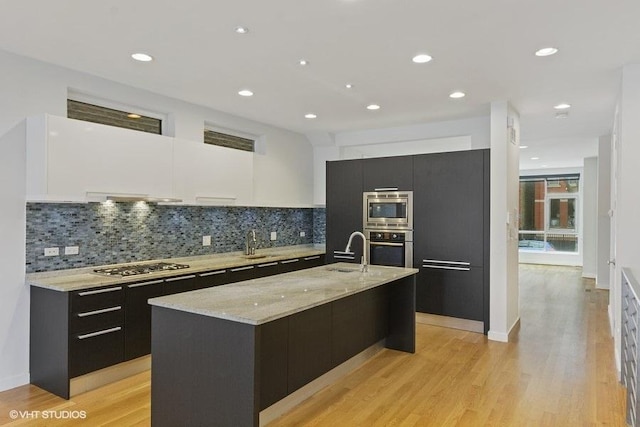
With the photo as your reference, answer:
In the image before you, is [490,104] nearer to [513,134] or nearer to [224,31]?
[513,134]

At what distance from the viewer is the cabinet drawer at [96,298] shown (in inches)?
129

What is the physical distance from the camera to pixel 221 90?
4359 mm

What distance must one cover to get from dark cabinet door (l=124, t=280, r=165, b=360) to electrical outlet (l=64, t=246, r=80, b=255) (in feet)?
2.27

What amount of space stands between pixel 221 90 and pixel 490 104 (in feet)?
9.66

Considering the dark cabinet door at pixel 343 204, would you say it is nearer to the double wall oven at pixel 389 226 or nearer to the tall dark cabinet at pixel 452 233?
the double wall oven at pixel 389 226

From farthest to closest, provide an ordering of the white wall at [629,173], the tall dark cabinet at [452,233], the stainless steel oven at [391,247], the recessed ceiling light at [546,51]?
the stainless steel oven at [391,247], the tall dark cabinet at [452,233], the white wall at [629,173], the recessed ceiling light at [546,51]

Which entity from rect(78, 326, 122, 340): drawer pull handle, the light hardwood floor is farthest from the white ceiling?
the light hardwood floor

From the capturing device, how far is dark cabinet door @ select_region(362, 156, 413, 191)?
5.62m

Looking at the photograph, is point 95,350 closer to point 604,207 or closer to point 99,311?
point 99,311

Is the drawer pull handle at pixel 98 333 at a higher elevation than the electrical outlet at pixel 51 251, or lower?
lower

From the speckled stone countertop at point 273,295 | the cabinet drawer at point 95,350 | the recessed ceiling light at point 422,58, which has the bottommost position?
the cabinet drawer at point 95,350

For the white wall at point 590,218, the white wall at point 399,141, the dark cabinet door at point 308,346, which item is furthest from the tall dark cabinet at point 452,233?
the white wall at point 590,218

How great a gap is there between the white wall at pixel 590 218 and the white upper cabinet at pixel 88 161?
936 centimetres

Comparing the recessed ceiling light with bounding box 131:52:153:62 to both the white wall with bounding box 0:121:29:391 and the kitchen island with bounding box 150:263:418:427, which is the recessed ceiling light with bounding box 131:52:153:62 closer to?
the white wall with bounding box 0:121:29:391
